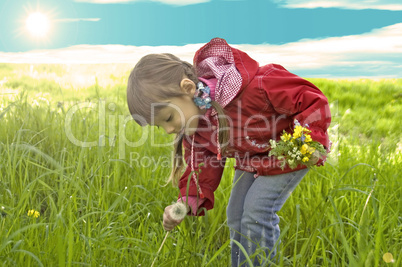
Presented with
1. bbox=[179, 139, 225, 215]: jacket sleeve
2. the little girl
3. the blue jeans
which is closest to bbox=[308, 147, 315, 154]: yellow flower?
the little girl

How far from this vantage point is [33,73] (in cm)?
680

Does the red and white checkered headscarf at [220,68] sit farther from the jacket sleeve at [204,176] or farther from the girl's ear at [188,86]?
the jacket sleeve at [204,176]

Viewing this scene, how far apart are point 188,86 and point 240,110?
27 centimetres

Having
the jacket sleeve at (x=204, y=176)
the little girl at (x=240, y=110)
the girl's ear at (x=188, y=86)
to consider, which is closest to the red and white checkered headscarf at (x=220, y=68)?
the little girl at (x=240, y=110)

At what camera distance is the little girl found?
1901mm

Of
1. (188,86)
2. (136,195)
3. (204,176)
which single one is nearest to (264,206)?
(204,176)

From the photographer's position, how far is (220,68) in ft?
6.75

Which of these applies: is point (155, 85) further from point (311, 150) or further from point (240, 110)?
point (311, 150)

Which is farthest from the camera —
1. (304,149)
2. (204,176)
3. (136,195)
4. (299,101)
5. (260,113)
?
(136,195)

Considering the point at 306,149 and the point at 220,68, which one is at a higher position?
the point at 220,68

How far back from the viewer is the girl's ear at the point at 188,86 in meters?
1.91

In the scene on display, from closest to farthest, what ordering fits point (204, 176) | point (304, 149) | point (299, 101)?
point (304, 149) → point (299, 101) → point (204, 176)

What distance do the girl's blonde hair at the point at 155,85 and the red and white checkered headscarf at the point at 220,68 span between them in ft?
0.21

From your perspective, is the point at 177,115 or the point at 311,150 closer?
the point at 311,150
